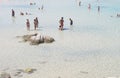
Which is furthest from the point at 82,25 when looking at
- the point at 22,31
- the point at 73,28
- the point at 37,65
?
the point at 37,65

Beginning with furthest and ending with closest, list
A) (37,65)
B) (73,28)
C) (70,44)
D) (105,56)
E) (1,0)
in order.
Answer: (1,0)
(73,28)
(70,44)
(105,56)
(37,65)

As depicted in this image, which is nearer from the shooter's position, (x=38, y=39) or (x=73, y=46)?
(x=73, y=46)

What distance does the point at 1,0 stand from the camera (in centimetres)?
9181

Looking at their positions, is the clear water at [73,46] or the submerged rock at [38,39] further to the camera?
the submerged rock at [38,39]

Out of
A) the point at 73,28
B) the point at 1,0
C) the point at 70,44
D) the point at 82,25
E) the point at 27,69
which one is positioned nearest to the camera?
the point at 27,69

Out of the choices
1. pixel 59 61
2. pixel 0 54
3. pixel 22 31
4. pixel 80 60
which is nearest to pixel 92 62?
pixel 80 60

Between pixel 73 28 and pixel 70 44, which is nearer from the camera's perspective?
pixel 70 44

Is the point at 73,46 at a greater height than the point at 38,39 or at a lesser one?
lesser

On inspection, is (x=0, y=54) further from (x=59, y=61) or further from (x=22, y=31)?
(x=22, y=31)

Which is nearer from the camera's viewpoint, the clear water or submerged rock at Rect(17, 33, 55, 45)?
the clear water

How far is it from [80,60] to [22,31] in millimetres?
13870

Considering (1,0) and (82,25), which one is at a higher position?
(1,0)

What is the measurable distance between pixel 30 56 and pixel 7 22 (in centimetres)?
1969

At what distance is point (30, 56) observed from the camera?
25.2 meters
